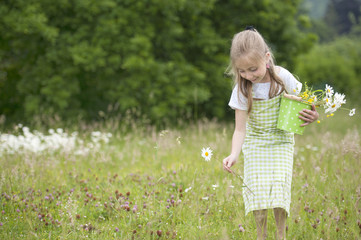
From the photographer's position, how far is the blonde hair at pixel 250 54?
2.52m

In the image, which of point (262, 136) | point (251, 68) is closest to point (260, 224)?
point (262, 136)

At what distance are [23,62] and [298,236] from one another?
8.59 meters

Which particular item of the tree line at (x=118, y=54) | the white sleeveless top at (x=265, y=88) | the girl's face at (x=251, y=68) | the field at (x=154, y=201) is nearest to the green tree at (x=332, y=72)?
the tree line at (x=118, y=54)

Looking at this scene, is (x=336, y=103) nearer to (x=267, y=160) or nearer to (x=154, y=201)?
(x=267, y=160)

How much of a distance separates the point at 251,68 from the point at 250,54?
104 millimetres

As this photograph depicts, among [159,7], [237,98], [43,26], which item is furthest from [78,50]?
[237,98]

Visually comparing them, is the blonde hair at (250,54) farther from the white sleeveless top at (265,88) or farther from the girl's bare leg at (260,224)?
the girl's bare leg at (260,224)

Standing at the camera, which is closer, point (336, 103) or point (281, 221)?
point (336, 103)

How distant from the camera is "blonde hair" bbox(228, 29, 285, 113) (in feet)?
8.28

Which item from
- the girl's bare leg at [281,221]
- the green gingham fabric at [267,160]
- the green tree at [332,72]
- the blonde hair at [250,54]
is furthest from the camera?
the green tree at [332,72]

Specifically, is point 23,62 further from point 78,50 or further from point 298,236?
point 298,236

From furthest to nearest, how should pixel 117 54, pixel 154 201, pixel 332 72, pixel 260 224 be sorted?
pixel 332 72 → pixel 117 54 → pixel 154 201 → pixel 260 224

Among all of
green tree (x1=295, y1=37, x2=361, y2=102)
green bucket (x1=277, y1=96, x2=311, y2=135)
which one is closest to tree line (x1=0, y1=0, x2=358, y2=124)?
green bucket (x1=277, y1=96, x2=311, y2=135)

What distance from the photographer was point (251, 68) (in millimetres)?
2564
